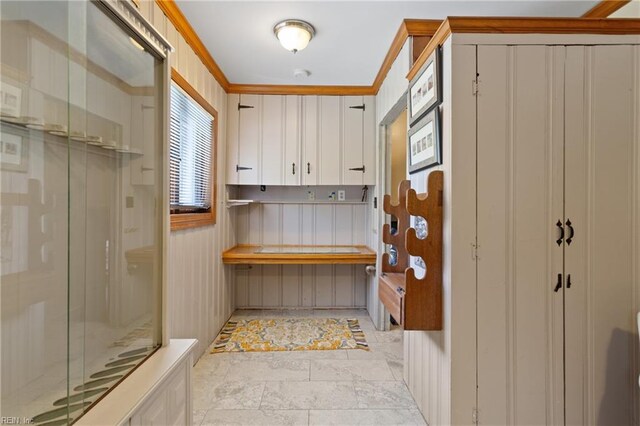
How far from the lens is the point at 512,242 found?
1.49 meters

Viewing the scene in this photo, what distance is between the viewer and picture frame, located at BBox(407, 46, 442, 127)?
156 centimetres

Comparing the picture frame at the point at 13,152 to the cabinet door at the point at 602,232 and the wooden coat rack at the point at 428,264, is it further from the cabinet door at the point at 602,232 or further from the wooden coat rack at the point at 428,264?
the cabinet door at the point at 602,232

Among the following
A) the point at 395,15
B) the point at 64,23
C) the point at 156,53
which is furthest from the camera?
the point at 395,15

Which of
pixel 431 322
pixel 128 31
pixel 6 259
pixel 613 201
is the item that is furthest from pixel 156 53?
pixel 613 201

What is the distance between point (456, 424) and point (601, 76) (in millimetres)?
1871

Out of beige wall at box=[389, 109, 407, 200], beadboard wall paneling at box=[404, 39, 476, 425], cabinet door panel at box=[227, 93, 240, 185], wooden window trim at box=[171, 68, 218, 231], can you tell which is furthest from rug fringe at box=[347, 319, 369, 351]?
cabinet door panel at box=[227, 93, 240, 185]

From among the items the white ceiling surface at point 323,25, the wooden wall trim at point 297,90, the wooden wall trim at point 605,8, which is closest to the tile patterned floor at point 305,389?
the white ceiling surface at point 323,25

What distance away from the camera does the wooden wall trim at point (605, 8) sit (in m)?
1.88

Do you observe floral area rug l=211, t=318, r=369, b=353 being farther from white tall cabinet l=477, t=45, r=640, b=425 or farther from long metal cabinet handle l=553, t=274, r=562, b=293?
long metal cabinet handle l=553, t=274, r=562, b=293

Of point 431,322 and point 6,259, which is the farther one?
point 431,322

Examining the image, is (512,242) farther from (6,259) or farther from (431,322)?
A: (6,259)

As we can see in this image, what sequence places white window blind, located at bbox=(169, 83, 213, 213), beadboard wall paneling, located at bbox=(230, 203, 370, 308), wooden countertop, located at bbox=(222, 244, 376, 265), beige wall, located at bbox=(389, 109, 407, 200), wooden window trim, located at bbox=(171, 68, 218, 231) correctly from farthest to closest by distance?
beadboard wall paneling, located at bbox=(230, 203, 370, 308), beige wall, located at bbox=(389, 109, 407, 200), wooden countertop, located at bbox=(222, 244, 376, 265), white window blind, located at bbox=(169, 83, 213, 213), wooden window trim, located at bbox=(171, 68, 218, 231)

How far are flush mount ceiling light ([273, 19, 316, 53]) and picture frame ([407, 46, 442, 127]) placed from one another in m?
0.89

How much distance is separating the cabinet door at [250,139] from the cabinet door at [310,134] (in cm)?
52
